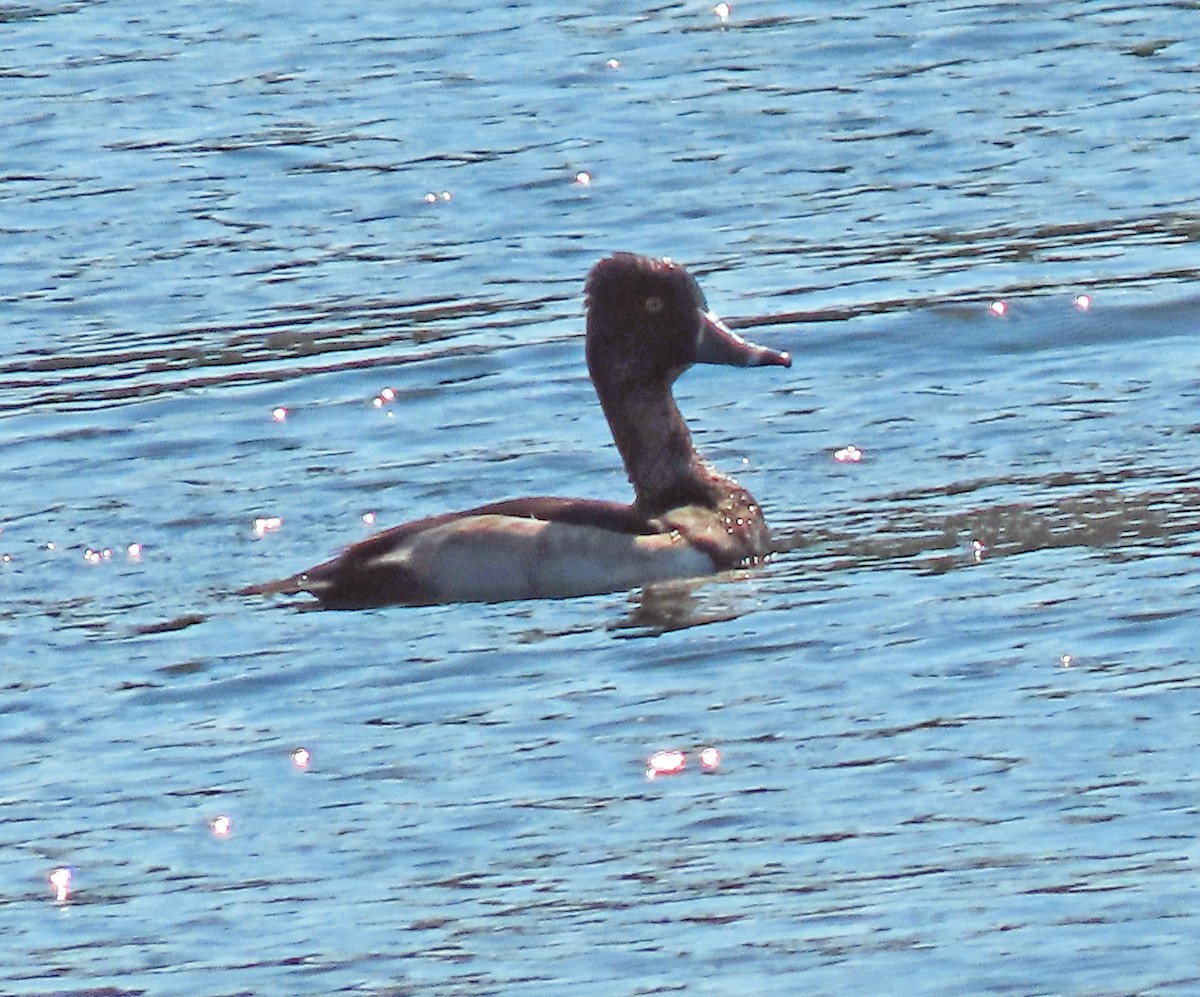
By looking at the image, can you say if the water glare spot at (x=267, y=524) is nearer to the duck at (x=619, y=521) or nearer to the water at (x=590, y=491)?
the water at (x=590, y=491)

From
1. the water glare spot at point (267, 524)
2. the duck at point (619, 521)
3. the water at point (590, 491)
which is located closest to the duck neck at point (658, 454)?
the duck at point (619, 521)

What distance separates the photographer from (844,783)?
877 centimetres

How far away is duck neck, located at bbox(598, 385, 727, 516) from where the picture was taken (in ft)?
39.1

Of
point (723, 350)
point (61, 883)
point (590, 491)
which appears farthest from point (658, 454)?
point (61, 883)

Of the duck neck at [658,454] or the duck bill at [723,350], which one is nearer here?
the duck neck at [658,454]

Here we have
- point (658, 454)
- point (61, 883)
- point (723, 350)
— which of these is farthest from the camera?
point (723, 350)

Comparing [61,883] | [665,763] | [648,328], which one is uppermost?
[648,328]

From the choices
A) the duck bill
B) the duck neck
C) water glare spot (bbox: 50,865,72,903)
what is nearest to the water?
water glare spot (bbox: 50,865,72,903)

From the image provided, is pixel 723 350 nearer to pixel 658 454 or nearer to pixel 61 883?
pixel 658 454

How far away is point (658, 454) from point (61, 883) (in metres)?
4.06

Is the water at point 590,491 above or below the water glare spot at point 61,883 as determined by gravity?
below

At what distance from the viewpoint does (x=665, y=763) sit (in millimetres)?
9148

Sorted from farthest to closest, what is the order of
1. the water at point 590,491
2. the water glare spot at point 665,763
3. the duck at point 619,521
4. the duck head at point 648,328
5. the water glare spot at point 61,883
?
the duck head at point 648,328, the duck at point 619,521, the water glare spot at point 665,763, the water glare spot at point 61,883, the water at point 590,491

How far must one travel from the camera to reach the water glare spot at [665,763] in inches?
357
